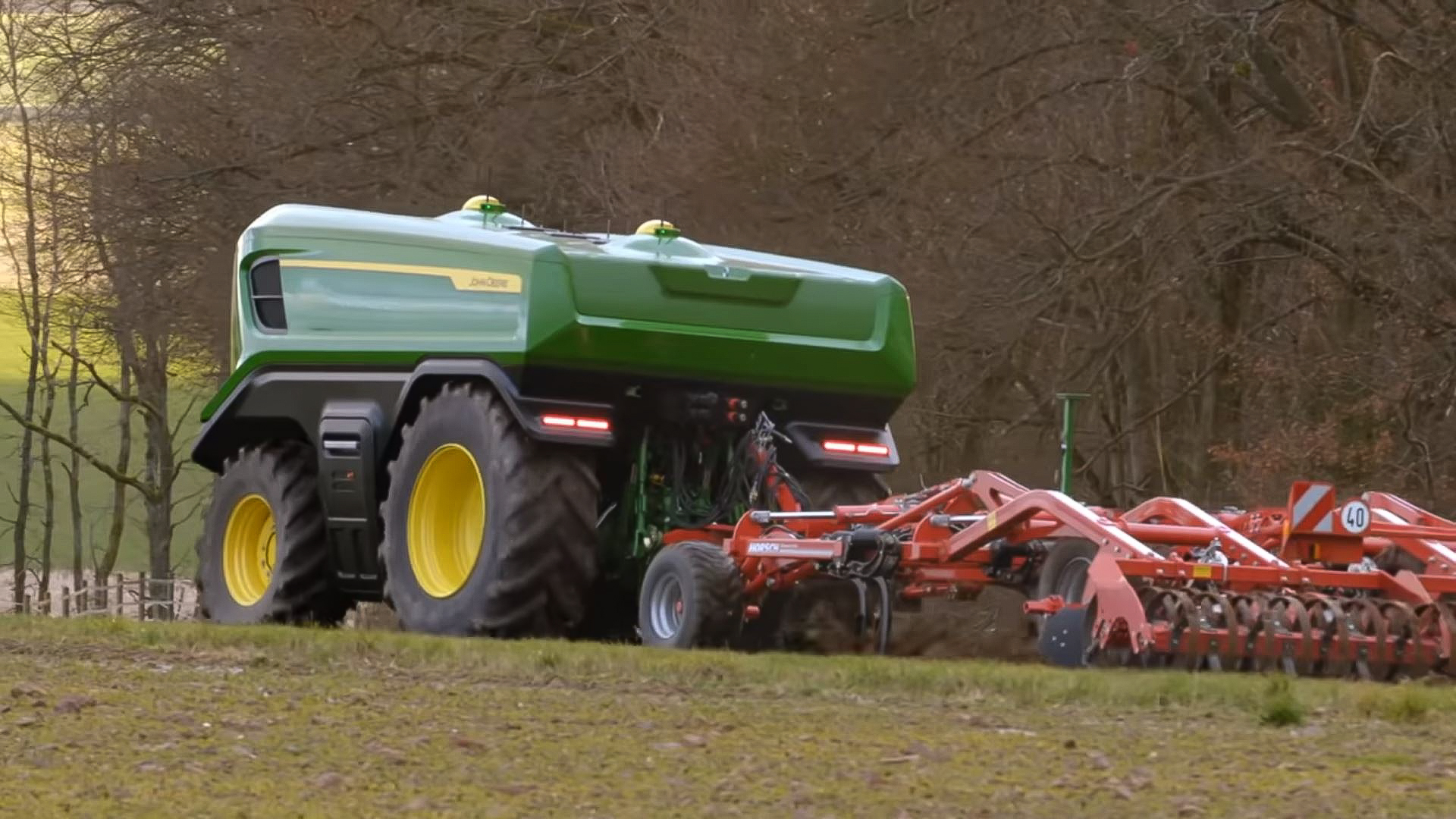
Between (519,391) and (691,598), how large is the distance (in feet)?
5.13

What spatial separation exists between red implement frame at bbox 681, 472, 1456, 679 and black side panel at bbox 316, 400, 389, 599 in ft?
7.90

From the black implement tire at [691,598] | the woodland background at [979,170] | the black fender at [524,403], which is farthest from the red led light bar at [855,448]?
the woodland background at [979,170]

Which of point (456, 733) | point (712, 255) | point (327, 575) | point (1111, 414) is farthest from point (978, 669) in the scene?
point (1111, 414)

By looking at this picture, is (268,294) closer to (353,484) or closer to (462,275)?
(353,484)

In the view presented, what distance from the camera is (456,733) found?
26.5 feet

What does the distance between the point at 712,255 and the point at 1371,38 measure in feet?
28.4

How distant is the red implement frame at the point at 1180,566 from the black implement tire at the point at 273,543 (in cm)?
325

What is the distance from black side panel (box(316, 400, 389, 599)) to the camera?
14391mm

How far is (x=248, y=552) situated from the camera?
16250 mm

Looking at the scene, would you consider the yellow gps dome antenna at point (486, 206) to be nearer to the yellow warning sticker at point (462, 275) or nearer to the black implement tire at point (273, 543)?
the yellow warning sticker at point (462, 275)

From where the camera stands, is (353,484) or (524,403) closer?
(524,403)

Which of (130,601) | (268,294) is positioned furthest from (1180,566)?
(130,601)

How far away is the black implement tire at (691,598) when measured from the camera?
40.2 ft

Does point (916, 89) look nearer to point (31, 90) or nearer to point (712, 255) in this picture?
point (712, 255)
